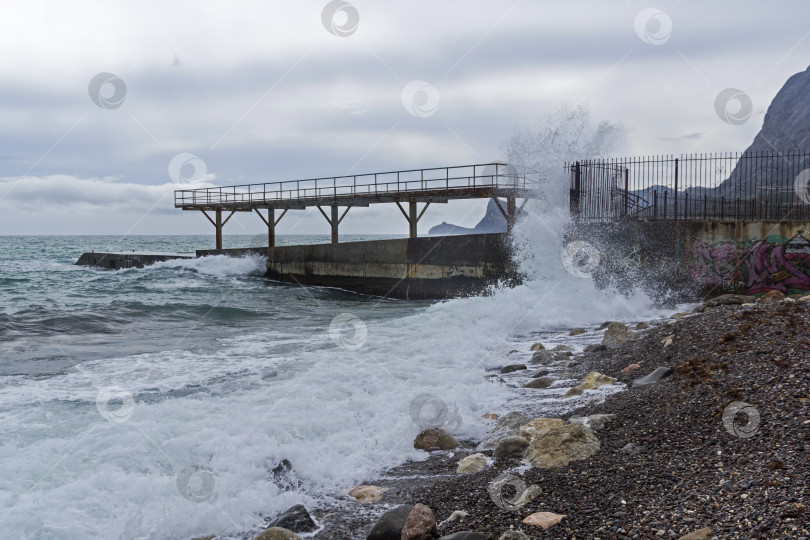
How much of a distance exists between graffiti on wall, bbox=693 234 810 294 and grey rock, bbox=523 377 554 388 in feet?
30.0

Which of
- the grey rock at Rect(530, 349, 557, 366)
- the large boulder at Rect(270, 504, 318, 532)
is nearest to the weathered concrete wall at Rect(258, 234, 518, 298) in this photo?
the grey rock at Rect(530, 349, 557, 366)

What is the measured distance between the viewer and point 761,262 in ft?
45.7

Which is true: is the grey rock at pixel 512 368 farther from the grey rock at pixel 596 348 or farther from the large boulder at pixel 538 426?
the large boulder at pixel 538 426

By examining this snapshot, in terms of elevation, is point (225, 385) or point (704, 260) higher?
point (704, 260)

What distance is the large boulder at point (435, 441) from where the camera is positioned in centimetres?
570

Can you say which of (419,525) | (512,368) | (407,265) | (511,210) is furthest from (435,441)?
(511,210)

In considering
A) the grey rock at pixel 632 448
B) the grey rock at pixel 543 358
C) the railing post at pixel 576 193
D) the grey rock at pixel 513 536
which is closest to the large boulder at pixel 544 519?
the grey rock at pixel 513 536

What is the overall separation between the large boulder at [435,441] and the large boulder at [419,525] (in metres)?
1.99

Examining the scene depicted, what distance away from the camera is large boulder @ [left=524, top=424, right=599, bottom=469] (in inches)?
175

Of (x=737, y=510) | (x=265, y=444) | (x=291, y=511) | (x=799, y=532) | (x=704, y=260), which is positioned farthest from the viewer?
(x=704, y=260)

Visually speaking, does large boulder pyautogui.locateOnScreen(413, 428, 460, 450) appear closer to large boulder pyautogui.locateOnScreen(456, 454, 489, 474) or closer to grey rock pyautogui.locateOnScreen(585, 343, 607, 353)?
large boulder pyautogui.locateOnScreen(456, 454, 489, 474)

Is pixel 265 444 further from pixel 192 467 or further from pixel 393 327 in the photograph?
pixel 393 327

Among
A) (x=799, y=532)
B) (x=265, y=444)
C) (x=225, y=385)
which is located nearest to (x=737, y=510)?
(x=799, y=532)

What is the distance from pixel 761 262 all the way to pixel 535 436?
38.7ft
